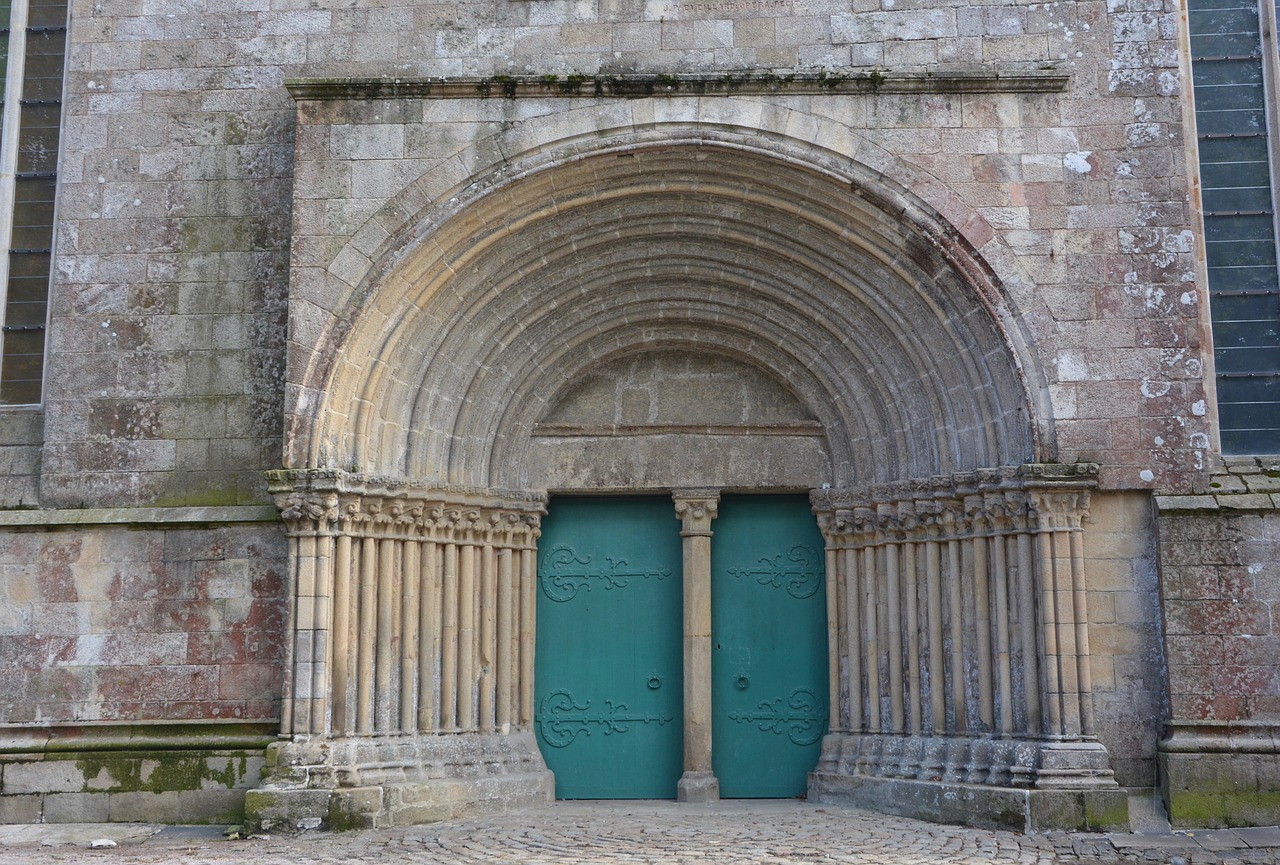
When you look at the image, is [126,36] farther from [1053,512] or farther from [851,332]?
[1053,512]

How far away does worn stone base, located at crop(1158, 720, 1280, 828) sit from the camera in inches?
298

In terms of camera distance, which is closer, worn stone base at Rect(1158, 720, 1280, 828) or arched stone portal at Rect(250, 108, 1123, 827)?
worn stone base at Rect(1158, 720, 1280, 828)

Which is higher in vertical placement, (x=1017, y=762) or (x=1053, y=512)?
(x=1053, y=512)

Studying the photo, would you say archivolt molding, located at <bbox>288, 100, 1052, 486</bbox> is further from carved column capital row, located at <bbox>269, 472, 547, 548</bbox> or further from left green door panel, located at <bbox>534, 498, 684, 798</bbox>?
left green door panel, located at <bbox>534, 498, 684, 798</bbox>

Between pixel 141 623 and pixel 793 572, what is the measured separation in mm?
4314

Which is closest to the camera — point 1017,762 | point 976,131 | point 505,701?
point 1017,762

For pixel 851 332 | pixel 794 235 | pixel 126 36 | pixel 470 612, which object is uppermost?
pixel 126 36

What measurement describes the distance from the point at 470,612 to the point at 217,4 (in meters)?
4.40

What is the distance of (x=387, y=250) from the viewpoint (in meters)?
8.38

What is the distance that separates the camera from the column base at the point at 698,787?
8961mm

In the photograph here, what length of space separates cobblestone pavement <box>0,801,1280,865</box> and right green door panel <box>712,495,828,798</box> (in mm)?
881

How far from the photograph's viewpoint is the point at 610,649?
9383 mm

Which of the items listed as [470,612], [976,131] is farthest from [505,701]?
[976,131]

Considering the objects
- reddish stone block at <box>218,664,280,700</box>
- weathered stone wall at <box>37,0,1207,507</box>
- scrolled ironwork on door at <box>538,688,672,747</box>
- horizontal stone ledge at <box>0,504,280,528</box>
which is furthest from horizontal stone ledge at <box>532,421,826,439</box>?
reddish stone block at <box>218,664,280,700</box>
